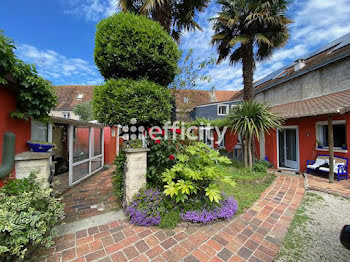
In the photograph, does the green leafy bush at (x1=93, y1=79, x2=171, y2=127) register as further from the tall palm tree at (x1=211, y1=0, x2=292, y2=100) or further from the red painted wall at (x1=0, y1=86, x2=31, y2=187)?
the tall palm tree at (x1=211, y1=0, x2=292, y2=100)

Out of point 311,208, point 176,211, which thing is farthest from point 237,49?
point 176,211

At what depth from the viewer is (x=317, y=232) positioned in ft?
8.21

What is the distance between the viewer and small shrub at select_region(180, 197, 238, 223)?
2.62m

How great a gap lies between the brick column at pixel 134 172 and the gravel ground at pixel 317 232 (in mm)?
2580

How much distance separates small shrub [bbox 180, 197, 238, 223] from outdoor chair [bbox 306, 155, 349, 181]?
208 inches

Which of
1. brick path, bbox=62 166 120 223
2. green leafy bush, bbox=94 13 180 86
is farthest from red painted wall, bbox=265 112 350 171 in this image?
brick path, bbox=62 166 120 223

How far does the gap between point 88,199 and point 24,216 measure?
2.19 metres

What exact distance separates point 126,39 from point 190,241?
12.7ft

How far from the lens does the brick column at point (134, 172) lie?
112 inches

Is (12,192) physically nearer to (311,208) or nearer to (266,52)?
(311,208)

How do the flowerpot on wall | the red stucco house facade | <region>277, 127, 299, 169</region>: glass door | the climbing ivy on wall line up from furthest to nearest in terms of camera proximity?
<region>277, 127, 299, 169</region>: glass door, the red stucco house facade, the flowerpot on wall, the climbing ivy on wall

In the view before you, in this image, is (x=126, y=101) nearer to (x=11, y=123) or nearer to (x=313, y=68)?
(x=11, y=123)

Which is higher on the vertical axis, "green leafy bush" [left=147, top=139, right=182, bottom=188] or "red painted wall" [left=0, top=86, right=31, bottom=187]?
"red painted wall" [left=0, top=86, right=31, bottom=187]

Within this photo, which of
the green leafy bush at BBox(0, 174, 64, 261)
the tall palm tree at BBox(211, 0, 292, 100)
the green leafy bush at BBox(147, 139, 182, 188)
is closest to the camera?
the green leafy bush at BBox(0, 174, 64, 261)
